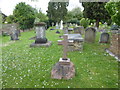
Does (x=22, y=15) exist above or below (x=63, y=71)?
above

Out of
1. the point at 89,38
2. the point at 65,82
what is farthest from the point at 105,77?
the point at 89,38

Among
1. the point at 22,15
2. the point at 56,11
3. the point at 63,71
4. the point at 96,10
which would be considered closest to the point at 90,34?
the point at 63,71

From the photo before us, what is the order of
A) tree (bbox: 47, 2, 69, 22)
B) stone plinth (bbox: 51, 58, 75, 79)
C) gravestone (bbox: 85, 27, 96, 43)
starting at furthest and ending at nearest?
tree (bbox: 47, 2, 69, 22), gravestone (bbox: 85, 27, 96, 43), stone plinth (bbox: 51, 58, 75, 79)

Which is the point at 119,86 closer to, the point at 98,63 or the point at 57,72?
the point at 98,63

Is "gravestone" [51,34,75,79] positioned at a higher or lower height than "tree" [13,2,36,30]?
lower

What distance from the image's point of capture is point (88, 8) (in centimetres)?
2014

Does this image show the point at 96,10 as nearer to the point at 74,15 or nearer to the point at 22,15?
the point at 22,15

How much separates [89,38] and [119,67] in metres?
5.17

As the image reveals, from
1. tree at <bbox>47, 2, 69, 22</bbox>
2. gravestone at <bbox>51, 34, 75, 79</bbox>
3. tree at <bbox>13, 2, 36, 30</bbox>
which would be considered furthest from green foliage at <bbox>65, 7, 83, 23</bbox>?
gravestone at <bbox>51, 34, 75, 79</bbox>

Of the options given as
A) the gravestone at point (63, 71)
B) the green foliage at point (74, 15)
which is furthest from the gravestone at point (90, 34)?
the green foliage at point (74, 15)

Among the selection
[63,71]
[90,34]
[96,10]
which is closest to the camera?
[63,71]

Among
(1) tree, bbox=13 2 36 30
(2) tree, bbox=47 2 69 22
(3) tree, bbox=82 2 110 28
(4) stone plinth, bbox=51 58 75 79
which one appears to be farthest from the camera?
(2) tree, bbox=47 2 69 22

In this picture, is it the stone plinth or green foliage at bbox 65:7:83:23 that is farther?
green foliage at bbox 65:7:83:23

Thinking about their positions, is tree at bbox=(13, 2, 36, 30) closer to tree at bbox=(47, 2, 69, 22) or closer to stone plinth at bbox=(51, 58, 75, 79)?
tree at bbox=(47, 2, 69, 22)
